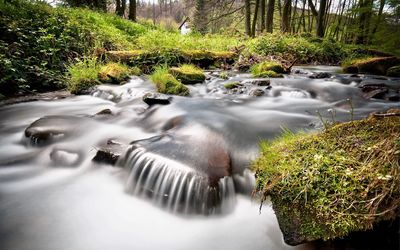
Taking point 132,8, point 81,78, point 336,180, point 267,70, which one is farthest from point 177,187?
point 132,8

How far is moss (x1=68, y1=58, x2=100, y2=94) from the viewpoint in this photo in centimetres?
780

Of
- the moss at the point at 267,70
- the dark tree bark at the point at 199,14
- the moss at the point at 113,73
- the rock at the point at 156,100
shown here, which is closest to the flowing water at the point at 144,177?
the rock at the point at 156,100

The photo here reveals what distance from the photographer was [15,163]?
416cm

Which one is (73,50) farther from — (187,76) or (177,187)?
(177,187)

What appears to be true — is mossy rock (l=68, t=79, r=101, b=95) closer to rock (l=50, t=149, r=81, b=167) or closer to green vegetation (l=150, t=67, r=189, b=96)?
green vegetation (l=150, t=67, r=189, b=96)

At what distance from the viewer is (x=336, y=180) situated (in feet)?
6.89

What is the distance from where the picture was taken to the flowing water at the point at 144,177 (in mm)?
2773

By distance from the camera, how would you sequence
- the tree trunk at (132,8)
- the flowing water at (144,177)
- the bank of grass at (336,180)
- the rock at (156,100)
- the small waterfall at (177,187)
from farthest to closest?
the tree trunk at (132,8)
the rock at (156,100)
the small waterfall at (177,187)
the flowing water at (144,177)
the bank of grass at (336,180)

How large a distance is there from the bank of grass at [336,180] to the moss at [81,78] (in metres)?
6.45

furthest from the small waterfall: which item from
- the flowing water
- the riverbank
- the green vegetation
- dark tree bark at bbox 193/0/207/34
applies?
dark tree bark at bbox 193/0/207/34

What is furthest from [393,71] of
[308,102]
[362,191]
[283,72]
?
[362,191]

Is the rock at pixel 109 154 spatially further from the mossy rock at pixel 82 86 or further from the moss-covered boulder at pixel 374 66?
the moss-covered boulder at pixel 374 66

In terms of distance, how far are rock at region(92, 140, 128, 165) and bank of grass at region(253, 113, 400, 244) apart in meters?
2.01

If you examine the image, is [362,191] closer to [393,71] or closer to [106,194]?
[106,194]
